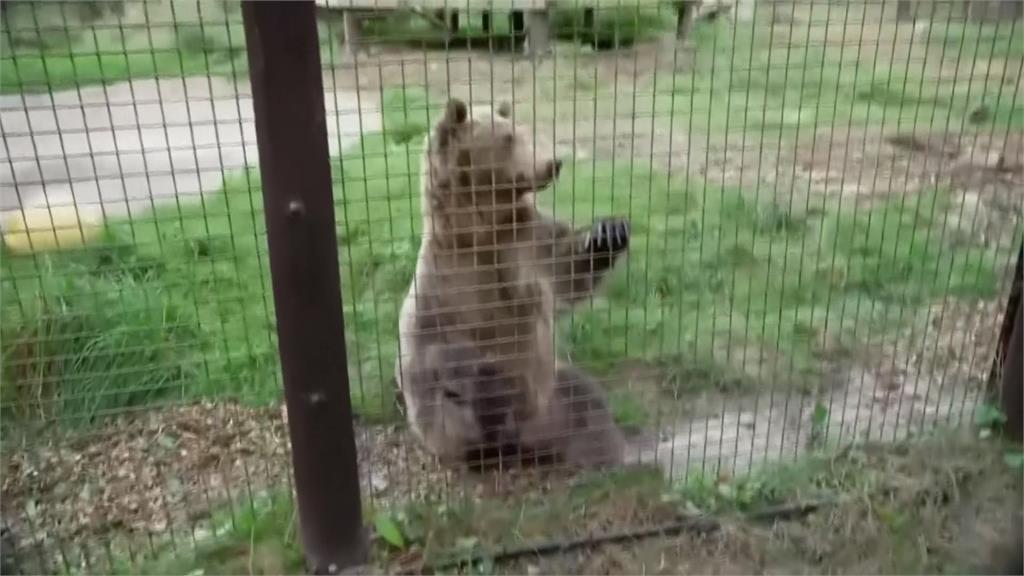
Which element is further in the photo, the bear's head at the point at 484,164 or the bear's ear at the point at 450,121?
the bear's head at the point at 484,164

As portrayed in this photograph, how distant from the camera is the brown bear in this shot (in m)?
3.45

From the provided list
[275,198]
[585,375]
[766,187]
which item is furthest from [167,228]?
[766,187]

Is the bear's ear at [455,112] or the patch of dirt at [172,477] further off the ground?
the bear's ear at [455,112]

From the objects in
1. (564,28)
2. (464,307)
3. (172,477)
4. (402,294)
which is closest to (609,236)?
(464,307)

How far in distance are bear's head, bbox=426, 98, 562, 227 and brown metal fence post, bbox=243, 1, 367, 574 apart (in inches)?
32.4

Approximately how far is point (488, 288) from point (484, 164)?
45 cm

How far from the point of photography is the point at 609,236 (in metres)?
3.52

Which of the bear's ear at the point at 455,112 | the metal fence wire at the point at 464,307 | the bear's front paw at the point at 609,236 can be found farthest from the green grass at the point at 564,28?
the bear's front paw at the point at 609,236

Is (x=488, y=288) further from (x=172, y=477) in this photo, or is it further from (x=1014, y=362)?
(x=1014, y=362)

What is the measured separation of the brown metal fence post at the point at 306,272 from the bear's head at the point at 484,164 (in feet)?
2.70

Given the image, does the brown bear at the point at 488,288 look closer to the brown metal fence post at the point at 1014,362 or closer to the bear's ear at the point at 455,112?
the bear's ear at the point at 455,112

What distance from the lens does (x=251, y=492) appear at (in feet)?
10.6

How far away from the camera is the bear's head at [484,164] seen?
3.37m

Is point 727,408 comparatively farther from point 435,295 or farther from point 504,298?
point 435,295
